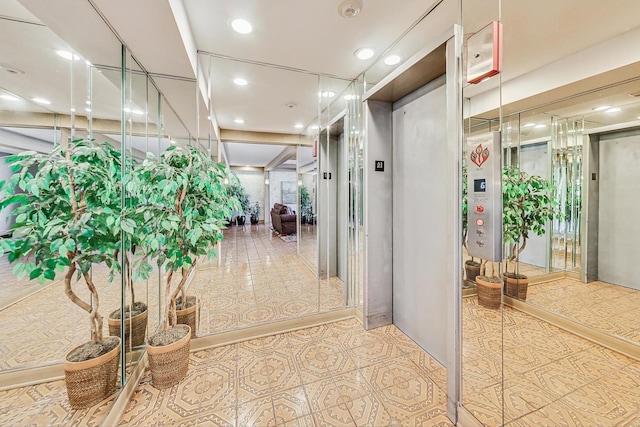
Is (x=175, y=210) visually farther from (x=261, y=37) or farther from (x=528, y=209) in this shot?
(x=528, y=209)

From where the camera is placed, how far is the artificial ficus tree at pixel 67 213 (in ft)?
4.15

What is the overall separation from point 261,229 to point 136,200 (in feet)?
21.9

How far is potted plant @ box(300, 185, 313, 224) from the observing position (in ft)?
17.8

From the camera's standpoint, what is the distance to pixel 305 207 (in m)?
5.60

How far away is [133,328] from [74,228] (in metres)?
1.01

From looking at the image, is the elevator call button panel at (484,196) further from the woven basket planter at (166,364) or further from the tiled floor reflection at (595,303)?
the woven basket planter at (166,364)

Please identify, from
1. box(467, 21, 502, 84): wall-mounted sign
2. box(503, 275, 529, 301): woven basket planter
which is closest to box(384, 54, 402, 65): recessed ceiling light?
box(467, 21, 502, 84): wall-mounted sign

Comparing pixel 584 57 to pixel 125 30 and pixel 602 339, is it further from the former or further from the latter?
pixel 125 30

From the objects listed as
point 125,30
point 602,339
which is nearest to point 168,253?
point 125,30

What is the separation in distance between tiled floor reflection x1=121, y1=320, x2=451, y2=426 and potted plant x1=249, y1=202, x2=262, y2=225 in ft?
21.5

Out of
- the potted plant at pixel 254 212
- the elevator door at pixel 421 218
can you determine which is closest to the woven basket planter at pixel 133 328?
the elevator door at pixel 421 218

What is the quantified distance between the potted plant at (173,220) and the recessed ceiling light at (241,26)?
3.60 ft

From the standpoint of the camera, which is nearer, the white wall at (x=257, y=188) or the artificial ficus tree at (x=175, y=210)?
the artificial ficus tree at (x=175, y=210)

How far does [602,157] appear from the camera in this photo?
210 centimetres
